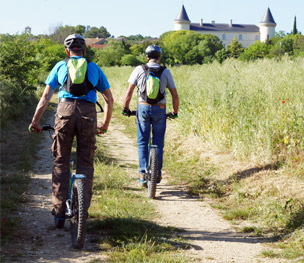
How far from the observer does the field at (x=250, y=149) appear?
5610 mm

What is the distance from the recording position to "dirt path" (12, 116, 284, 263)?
441 centimetres

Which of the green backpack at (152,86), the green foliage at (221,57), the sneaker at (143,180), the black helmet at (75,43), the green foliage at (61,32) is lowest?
the sneaker at (143,180)

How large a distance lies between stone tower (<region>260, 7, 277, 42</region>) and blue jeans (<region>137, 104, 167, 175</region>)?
156 meters

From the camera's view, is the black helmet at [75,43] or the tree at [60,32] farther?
the tree at [60,32]

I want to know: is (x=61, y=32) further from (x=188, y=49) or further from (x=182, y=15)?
(x=182, y=15)

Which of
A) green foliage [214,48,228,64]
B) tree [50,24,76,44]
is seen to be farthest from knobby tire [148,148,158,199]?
tree [50,24,76,44]

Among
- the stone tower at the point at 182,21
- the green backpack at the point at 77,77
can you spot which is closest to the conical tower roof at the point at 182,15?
the stone tower at the point at 182,21

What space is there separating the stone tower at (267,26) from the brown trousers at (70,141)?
518ft

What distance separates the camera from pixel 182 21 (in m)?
152

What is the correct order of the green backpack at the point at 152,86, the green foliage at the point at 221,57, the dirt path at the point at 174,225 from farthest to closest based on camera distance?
the green foliage at the point at 221,57
the green backpack at the point at 152,86
the dirt path at the point at 174,225

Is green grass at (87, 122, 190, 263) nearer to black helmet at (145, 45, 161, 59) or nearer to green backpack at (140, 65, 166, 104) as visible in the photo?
green backpack at (140, 65, 166, 104)

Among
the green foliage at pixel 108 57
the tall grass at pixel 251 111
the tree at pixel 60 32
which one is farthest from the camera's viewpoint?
the tree at pixel 60 32

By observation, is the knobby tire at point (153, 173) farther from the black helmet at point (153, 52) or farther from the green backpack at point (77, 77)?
the green backpack at point (77, 77)

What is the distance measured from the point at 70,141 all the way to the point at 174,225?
1722mm
